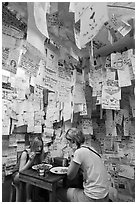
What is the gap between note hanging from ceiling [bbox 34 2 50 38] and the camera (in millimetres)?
877

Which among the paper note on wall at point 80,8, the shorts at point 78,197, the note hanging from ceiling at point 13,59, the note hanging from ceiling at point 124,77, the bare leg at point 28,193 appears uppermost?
the paper note on wall at point 80,8

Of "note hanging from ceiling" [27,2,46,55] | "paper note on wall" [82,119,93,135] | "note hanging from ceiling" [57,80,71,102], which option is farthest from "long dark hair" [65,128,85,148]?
"note hanging from ceiling" [27,2,46,55]

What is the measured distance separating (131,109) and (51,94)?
1.01 m

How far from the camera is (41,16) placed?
0.91 meters

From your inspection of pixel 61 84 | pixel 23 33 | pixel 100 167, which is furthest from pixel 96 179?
pixel 23 33

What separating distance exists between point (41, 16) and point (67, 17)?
0.36 metres

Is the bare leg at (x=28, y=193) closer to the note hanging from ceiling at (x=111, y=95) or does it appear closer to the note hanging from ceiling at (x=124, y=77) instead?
the note hanging from ceiling at (x=111, y=95)

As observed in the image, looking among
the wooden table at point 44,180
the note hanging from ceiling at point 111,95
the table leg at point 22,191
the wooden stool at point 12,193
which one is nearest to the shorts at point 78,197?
the wooden table at point 44,180

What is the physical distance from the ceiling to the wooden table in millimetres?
1247

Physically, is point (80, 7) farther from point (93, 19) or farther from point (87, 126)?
point (87, 126)

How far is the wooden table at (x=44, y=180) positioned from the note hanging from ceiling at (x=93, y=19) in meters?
1.12

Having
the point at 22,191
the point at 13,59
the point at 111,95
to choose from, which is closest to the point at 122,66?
the point at 111,95

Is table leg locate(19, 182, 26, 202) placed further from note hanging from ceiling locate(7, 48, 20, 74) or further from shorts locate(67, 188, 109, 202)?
note hanging from ceiling locate(7, 48, 20, 74)

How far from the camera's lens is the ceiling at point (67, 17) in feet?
3.55
